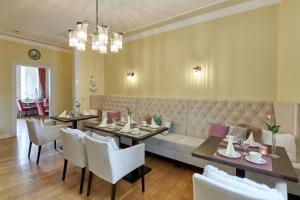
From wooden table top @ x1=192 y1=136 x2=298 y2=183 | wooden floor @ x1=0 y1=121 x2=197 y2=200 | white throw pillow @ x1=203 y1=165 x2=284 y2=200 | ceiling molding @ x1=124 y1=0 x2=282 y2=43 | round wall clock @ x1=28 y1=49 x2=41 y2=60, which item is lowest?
wooden floor @ x1=0 y1=121 x2=197 y2=200

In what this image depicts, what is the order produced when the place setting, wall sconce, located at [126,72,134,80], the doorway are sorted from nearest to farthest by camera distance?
the place setting → wall sconce, located at [126,72,134,80] → the doorway

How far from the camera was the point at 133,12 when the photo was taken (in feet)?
11.9

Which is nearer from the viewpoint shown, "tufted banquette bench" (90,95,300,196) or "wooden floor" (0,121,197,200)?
"wooden floor" (0,121,197,200)

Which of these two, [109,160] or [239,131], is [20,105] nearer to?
[109,160]

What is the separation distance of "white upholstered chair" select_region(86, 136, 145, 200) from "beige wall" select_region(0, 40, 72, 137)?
4632 mm

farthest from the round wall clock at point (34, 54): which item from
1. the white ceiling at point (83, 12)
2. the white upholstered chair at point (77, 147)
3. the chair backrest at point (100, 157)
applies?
the chair backrest at point (100, 157)

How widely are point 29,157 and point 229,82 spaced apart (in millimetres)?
4408

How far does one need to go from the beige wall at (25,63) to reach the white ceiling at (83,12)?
0.85 metres

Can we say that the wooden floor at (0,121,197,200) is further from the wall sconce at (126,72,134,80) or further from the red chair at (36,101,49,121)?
the red chair at (36,101,49,121)

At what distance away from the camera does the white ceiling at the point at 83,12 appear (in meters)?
3.22

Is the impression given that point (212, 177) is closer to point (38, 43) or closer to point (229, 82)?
point (229, 82)

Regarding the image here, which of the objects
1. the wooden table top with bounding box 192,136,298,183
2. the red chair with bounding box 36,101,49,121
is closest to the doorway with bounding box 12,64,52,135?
the red chair with bounding box 36,101,49,121

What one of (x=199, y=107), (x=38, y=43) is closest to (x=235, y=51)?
(x=199, y=107)

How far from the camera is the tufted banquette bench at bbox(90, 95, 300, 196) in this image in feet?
8.71
